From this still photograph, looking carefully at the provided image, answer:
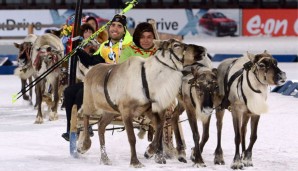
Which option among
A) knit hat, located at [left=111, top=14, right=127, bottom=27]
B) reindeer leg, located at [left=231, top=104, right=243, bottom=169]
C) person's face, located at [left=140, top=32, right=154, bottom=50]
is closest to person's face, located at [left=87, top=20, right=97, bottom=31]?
knit hat, located at [left=111, top=14, right=127, bottom=27]

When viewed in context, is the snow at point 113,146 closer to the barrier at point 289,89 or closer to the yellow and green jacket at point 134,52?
the yellow and green jacket at point 134,52

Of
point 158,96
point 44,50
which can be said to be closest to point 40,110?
point 44,50

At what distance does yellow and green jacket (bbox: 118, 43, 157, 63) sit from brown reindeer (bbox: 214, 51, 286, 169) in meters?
0.87

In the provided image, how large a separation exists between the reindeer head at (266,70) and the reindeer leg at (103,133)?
5.30 ft

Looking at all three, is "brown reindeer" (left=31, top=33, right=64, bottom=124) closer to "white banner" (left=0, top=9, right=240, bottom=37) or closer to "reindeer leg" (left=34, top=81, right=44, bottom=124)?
"reindeer leg" (left=34, top=81, right=44, bottom=124)

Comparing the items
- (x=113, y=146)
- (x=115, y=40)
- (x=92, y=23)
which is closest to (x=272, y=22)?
(x=92, y=23)

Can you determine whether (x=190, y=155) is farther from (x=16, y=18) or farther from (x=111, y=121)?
(x=16, y=18)

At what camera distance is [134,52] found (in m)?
9.40

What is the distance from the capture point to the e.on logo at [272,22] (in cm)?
3291

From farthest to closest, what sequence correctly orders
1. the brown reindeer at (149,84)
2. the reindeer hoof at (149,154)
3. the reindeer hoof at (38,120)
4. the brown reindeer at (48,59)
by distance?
the brown reindeer at (48,59) → the reindeer hoof at (38,120) → the reindeer hoof at (149,154) → the brown reindeer at (149,84)

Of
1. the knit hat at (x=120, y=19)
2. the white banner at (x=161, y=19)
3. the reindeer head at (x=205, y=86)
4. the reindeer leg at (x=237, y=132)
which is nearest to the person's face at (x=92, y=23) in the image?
the knit hat at (x=120, y=19)

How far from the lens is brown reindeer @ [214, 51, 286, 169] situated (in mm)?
8477

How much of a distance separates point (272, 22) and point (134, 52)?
79.5 ft

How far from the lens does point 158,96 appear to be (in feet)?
27.3
